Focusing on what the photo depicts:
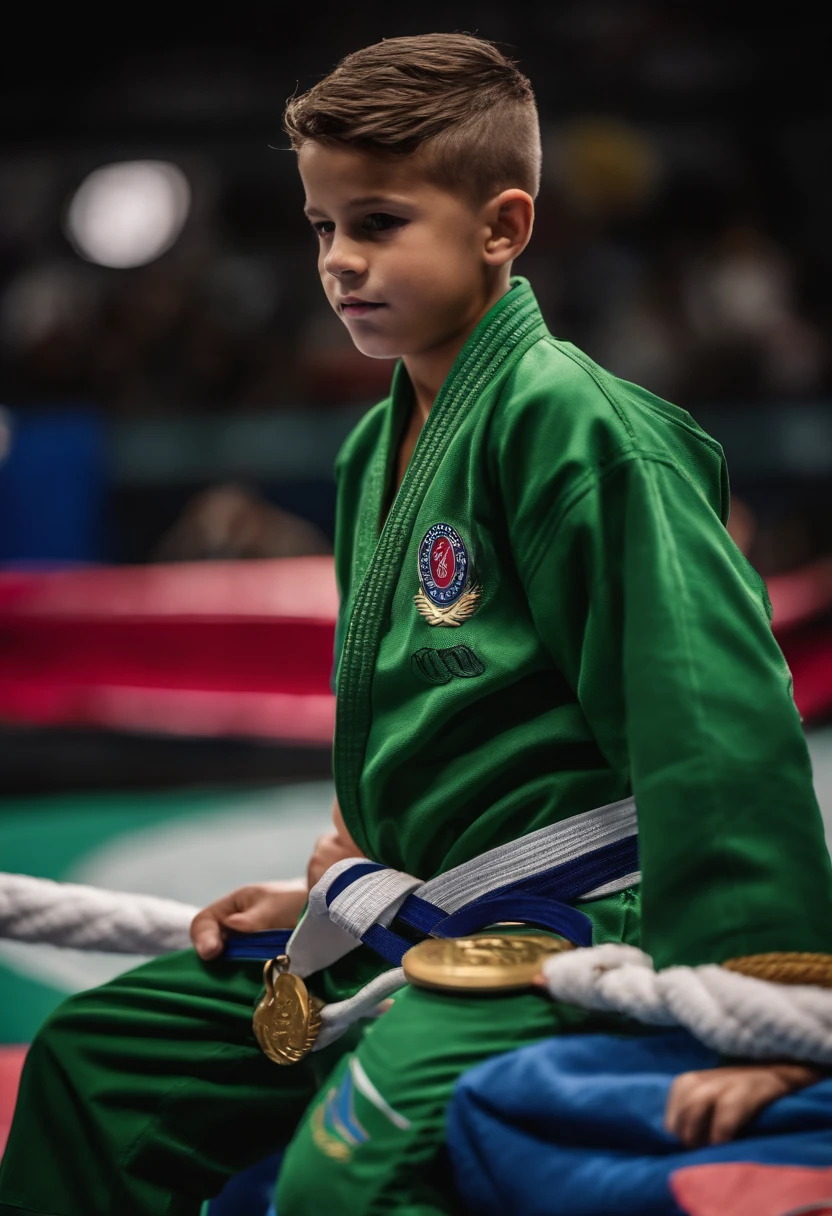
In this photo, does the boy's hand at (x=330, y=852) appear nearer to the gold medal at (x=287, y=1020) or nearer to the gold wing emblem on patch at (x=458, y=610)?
the gold medal at (x=287, y=1020)

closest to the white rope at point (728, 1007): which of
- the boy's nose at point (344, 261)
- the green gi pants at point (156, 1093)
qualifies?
the green gi pants at point (156, 1093)

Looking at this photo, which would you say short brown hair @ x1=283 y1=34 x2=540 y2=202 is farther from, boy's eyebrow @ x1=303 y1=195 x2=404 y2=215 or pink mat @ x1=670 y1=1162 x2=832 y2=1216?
pink mat @ x1=670 y1=1162 x2=832 y2=1216

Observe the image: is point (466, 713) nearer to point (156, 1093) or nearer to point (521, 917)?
point (521, 917)

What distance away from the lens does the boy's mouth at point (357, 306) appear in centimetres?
89

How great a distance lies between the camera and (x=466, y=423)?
0.89m

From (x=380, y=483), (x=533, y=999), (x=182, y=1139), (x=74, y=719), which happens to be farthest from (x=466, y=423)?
(x=74, y=719)

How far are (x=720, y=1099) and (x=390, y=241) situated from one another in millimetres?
541

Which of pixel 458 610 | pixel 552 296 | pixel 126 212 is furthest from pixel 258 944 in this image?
pixel 126 212

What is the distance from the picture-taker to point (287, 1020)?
92 centimetres

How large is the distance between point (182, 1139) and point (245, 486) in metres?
2.95

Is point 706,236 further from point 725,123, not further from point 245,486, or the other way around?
point 245,486

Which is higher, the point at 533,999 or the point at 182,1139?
the point at 533,999

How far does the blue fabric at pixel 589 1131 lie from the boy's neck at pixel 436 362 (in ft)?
1.42

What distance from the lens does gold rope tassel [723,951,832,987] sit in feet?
2.29
